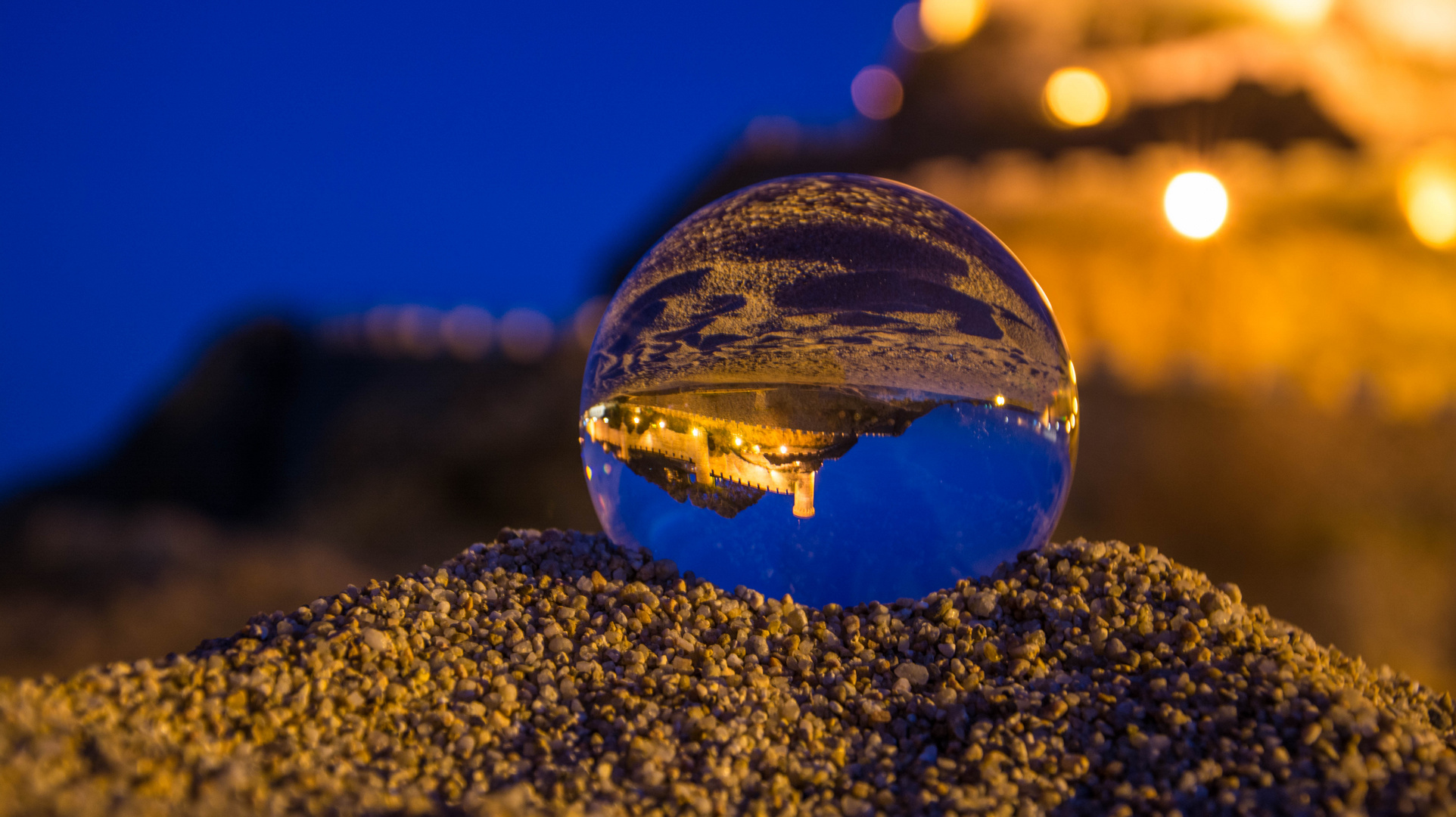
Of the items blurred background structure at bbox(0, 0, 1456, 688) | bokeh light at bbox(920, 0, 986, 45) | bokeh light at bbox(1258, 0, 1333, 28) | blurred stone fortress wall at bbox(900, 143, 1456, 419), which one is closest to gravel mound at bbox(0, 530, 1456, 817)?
blurred background structure at bbox(0, 0, 1456, 688)

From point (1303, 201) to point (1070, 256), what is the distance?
8.68 metres

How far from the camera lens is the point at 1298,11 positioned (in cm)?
4078

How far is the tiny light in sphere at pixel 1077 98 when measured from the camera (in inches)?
1516

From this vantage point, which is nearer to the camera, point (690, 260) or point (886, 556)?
point (886, 556)

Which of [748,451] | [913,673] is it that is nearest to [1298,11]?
[748,451]

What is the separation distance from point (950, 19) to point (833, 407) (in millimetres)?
46362

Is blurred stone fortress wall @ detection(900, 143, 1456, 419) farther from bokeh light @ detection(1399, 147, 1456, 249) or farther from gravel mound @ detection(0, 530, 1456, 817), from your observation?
gravel mound @ detection(0, 530, 1456, 817)

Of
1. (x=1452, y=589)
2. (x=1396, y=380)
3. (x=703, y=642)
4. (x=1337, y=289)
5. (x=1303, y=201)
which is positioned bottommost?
(x=703, y=642)

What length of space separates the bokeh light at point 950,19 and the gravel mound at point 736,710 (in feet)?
148

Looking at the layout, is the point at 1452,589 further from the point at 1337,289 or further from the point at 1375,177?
the point at 1375,177

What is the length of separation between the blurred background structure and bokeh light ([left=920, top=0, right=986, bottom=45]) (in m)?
0.13

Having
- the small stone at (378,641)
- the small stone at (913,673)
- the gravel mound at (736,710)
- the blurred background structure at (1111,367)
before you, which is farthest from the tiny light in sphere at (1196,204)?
the small stone at (378,641)

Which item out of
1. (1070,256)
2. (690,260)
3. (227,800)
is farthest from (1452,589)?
(227,800)

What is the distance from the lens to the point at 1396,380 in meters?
31.7
